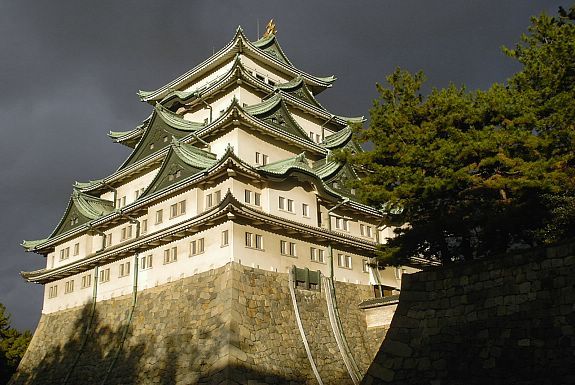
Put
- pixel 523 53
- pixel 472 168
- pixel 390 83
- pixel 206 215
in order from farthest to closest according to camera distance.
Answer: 1. pixel 206 215
2. pixel 390 83
3. pixel 523 53
4. pixel 472 168

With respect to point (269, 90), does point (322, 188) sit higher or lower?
lower

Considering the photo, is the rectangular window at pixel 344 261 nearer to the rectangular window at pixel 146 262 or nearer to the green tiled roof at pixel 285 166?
the green tiled roof at pixel 285 166

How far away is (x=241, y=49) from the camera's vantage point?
133ft

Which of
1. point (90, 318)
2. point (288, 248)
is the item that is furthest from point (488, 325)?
point (90, 318)

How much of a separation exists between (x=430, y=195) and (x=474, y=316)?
8.74 metres

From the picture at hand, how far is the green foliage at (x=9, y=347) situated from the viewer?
146ft

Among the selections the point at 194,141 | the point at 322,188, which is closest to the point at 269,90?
the point at 194,141

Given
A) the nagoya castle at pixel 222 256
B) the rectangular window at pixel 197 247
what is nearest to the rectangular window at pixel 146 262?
the nagoya castle at pixel 222 256

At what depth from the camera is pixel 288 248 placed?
31.4 m

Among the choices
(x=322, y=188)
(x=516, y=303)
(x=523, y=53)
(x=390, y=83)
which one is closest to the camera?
(x=516, y=303)

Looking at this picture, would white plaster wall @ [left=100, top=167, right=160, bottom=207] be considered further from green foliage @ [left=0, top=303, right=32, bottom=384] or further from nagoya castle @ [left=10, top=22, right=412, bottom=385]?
green foliage @ [left=0, top=303, right=32, bottom=384]

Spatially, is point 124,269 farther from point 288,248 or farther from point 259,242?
point 288,248

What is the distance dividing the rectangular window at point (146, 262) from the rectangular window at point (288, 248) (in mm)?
8220

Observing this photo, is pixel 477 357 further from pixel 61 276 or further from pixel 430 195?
pixel 61 276
